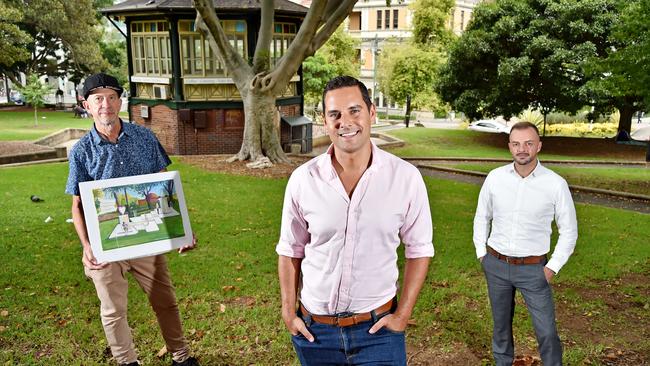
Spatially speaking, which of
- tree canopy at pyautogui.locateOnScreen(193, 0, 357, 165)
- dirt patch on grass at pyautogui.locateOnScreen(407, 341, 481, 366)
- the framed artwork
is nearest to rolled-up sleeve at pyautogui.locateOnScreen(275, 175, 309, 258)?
the framed artwork

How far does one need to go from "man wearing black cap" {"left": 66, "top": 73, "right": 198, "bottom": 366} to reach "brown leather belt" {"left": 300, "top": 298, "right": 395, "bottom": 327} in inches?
74.2

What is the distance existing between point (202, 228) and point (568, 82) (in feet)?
74.9

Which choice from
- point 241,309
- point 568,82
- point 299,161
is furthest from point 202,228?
point 568,82

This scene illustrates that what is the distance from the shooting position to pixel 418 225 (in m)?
3.19

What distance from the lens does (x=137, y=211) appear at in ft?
14.9

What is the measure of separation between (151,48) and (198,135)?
4.34 meters

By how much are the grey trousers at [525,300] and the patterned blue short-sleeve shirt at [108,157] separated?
10.1ft

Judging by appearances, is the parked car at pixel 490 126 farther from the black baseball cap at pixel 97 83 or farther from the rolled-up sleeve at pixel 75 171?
the rolled-up sleeve at pixel 75 171

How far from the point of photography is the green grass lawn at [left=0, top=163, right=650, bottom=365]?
18.5ft

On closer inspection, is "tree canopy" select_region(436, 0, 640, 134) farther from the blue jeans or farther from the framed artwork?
the blue jeans

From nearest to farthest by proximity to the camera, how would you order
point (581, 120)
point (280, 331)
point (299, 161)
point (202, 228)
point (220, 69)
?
point (280, 331) → point (202, 228) → point (299, 161) → point (220, 69) → point (581, 120)

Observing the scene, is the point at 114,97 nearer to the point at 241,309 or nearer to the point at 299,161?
the point at 241,309

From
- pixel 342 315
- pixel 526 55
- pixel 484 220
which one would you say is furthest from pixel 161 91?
pixel 342 315

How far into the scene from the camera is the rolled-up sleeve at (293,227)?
10.5 ft
